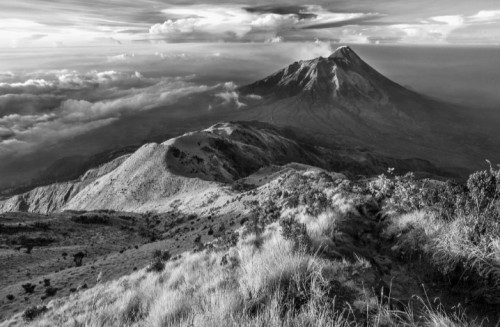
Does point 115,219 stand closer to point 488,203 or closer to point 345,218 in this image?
point 345,218

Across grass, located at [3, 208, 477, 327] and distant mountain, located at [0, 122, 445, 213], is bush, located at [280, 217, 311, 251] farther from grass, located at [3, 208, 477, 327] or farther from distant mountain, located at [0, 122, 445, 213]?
distant mountain, located at [0, 122, 445, 213]

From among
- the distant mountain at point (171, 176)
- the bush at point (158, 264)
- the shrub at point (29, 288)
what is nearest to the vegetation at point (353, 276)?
the bush at point (158, 264)

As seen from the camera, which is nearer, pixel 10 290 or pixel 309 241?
pixel 309 241

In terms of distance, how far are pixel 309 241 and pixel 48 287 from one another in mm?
22695

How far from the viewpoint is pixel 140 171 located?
95625 millimetres

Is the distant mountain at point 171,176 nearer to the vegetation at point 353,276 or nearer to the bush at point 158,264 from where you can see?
the bush at point 158,264

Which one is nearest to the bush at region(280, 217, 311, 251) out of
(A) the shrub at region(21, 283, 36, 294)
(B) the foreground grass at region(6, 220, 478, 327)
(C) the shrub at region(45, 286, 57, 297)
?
(B) the foreground grass at region(6, 220, 478, 327)

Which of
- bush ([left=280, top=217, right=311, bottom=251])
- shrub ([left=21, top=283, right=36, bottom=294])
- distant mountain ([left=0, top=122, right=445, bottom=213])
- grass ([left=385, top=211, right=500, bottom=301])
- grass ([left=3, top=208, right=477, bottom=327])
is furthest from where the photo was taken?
distant mountain ([left=0, top=122, right=445, bottom=213])

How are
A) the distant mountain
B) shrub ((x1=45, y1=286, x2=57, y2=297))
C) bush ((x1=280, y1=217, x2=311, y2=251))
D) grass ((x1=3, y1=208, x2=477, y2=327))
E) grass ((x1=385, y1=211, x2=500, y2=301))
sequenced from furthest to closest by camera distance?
the distant mountain, shrub ((x1=45, y1=286, x2=57, y2=297)), bush ((x1=280, y1=217, x2=311, y2=251)), grass ((x1=385, y1=211, x2=500, y2=301)), grass ((x1=3, y1=208, x2=477, y2=327))

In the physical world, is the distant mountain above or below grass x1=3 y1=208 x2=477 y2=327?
below

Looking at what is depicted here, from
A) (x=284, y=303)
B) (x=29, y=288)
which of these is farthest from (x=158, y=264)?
(x=284, y=303)

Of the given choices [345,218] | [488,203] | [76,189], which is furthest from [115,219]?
[76,189]

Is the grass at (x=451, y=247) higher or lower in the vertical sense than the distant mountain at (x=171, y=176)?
higher

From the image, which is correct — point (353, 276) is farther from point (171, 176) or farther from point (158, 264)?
point (171, 176)
